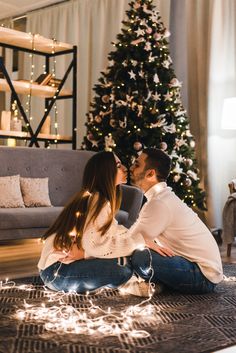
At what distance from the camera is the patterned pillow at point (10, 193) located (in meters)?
4.52

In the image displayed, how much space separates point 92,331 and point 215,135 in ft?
14.5

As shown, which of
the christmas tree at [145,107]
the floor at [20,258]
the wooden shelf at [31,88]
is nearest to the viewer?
the floor at [20,258]

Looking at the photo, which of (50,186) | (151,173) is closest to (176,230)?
(151,173)

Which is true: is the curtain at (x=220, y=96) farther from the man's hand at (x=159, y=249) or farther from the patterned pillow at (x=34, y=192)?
the man's hand at (x=159, y=249)

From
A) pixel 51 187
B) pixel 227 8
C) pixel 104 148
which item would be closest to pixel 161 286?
pixel 51 187

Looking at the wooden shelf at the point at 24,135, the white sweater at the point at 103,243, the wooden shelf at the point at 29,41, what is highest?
the wooden shelf at the point at 29,41

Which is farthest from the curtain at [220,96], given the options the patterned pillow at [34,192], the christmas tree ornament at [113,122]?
the patterned pillow at [34,192]

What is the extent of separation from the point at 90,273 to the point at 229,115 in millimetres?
3418

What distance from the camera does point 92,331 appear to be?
217 centimetres

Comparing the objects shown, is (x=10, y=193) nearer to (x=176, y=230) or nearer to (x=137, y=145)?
(x=137, y=145)

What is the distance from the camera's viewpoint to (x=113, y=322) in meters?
2.31

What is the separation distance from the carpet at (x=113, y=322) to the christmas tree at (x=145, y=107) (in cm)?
273

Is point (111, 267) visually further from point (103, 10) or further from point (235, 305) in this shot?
point (103, 10)

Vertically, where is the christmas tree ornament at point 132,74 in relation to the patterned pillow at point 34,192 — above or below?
above
